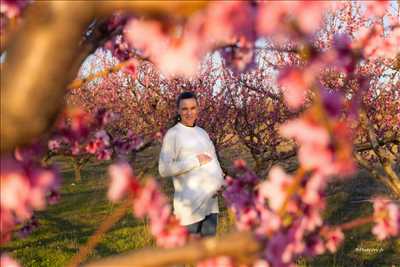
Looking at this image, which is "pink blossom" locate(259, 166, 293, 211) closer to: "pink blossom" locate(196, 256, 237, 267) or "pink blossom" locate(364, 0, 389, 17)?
"pink blossom" locate(196, 256, 237, 267)

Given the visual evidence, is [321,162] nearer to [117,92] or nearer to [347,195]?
[347,195]

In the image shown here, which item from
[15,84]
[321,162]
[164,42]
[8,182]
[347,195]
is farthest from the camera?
[347,195]

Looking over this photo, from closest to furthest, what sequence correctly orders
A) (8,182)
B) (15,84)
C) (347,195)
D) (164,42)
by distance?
(15,84), (164,42), (8,182), (347,195)

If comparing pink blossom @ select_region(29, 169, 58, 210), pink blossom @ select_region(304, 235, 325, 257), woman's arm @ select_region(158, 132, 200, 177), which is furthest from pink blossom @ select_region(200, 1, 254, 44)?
woman's arm @ select_region(158, 132, 200, 177)

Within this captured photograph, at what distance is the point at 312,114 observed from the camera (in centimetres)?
133

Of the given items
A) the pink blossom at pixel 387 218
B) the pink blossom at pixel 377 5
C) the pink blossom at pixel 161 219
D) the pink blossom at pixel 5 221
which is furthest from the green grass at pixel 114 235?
the pink blossom at pixel 377 5

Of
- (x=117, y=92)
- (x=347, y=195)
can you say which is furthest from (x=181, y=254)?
→ (x=117, y=92)

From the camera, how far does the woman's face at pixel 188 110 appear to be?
5.06 metres

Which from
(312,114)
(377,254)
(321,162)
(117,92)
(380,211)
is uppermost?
(117,92)

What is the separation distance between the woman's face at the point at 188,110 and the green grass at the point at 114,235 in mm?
1033

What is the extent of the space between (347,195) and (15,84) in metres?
14.2

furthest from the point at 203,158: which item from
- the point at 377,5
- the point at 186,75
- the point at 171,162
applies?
the point at 186,75

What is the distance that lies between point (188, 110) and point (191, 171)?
0.61m

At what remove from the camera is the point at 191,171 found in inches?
193
